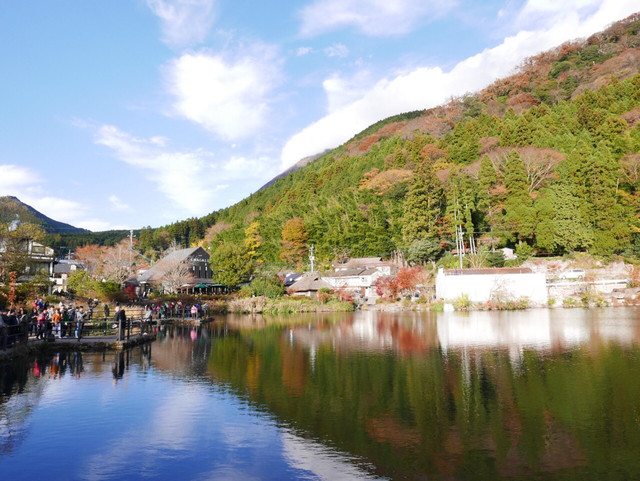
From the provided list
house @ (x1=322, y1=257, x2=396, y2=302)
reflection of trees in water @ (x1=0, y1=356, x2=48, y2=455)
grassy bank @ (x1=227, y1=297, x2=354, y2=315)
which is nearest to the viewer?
reflection of trees in water @ (x1=0, y1=356, x2=48, y2=455)

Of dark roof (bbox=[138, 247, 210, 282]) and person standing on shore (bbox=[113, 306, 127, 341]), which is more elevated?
dark roof (bbox=[138, 247, 210, 282])

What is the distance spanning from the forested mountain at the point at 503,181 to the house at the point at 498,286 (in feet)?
22.1

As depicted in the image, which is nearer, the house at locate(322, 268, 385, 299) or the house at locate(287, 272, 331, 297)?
the house at locate(287, 272, 331, 297)

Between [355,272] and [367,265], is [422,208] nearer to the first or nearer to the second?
[367,265]

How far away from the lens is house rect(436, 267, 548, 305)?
3606 centimetres

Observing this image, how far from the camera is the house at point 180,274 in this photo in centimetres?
5297

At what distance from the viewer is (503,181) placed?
158 ft

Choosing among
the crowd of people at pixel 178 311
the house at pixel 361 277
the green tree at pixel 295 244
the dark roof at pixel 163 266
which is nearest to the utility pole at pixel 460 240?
the house at pixel 361 277

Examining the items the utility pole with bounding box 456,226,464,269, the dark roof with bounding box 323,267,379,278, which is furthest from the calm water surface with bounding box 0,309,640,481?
the dark roof with bounding box 323,267,379,278

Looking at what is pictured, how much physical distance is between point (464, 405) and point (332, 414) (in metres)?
2.87

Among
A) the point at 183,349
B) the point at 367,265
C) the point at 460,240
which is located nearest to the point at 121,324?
the point at 183,349

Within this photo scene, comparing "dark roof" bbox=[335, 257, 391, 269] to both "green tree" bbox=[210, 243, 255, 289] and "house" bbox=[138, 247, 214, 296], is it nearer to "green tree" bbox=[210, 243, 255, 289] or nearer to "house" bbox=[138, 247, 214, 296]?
"green tree" bbox=[210, 243, 255, 289]

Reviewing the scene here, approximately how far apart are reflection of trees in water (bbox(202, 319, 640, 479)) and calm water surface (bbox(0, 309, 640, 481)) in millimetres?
41

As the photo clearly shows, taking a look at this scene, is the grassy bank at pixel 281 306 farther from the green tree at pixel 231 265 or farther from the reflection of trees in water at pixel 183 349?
the reflection of trees in water at pixel 183 349
